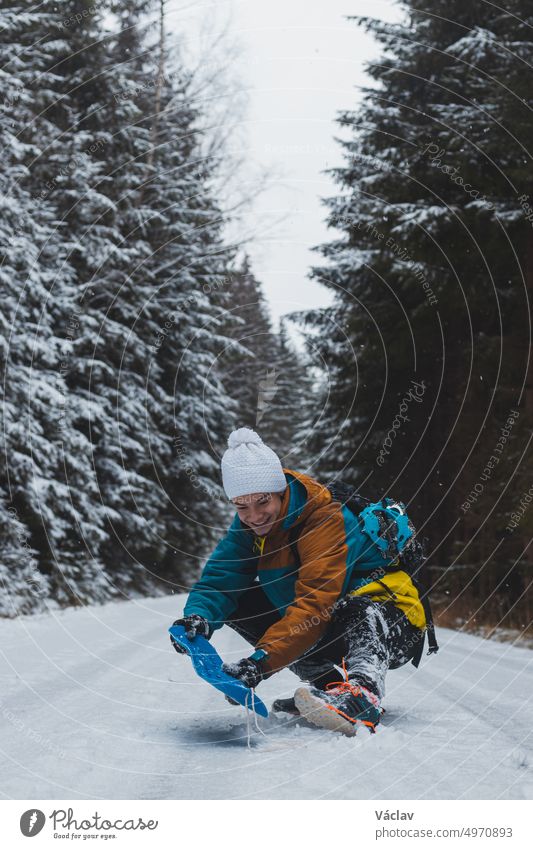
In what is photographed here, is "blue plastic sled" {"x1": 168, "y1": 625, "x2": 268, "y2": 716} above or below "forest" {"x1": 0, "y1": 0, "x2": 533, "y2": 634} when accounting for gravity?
below

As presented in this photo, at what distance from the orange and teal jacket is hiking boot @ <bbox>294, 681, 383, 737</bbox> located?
6.7 inches

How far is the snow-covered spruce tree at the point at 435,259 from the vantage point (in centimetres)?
974

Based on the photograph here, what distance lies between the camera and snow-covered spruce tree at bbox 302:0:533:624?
9742 millimetres

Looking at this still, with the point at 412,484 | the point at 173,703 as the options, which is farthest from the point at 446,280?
the point at 173,703

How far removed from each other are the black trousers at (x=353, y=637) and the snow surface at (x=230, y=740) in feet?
0.79

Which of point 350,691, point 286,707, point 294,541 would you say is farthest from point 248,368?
point 350,691

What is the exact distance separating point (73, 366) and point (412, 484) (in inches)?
230

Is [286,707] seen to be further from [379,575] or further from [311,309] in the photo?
[311,309]

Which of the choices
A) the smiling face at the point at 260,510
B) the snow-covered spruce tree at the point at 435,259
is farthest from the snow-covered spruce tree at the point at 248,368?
the smiling face at the point at 260,510

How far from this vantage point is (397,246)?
10.2 metres

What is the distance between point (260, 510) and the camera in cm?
327

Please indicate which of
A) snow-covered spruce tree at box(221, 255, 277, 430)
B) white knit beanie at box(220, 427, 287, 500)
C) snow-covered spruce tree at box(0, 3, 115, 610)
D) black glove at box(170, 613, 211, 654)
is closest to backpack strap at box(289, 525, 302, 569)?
white knit beanie at box(220, 427, 287, 500)

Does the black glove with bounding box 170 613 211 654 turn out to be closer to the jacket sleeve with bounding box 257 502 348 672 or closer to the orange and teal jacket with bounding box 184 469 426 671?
the orange and teal jacket with bounding box 184 469 426 671

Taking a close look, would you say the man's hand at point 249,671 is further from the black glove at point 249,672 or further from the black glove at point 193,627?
the black glove at point 193,627
